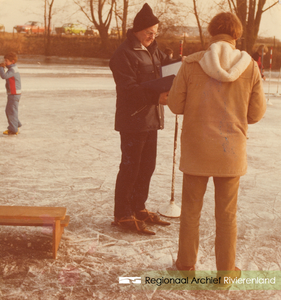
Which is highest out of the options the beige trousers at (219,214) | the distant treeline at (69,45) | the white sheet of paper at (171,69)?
the distant treeline at (69,45)

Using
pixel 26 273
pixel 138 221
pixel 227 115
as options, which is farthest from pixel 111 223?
pixel 227 115

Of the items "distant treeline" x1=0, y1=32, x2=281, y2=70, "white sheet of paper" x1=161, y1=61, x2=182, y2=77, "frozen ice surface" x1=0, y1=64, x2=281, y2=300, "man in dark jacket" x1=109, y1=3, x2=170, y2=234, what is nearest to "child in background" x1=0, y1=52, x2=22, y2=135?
"frozen ice surface" x1=0, y1=64, x2=281, y2=300

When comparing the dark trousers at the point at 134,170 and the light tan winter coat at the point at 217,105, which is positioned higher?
the light tan winter coat at the point at 217,105

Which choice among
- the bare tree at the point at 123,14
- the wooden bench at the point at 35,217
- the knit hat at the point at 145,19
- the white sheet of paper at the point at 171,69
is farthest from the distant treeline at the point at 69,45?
the wooden bench at the point at 35,217

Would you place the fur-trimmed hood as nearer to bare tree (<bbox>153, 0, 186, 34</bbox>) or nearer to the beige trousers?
the beige trousers

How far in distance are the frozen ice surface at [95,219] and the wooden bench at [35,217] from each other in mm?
247

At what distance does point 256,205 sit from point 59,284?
2.53 metres

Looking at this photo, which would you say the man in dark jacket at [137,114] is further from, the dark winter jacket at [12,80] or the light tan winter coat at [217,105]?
the dark winter jacket at [12,80]

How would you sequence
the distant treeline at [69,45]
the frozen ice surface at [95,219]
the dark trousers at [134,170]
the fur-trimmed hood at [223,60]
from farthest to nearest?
the distant treeline at [69,45], the dark trousers at [134,170], the frozen ice surface at [95,219], the fur-trimmed hood at [223,60]

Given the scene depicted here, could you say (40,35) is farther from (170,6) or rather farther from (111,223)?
(111,223)

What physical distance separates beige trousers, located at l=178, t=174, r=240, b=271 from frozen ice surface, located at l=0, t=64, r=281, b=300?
29 centimetres

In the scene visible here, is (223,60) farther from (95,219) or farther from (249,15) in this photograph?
(249,15)

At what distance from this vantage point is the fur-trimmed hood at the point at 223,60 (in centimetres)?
257

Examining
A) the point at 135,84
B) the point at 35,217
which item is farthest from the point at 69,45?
the point at 35,217
